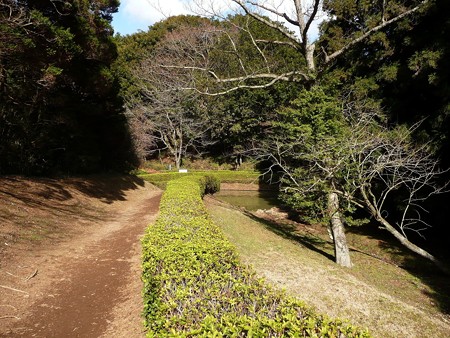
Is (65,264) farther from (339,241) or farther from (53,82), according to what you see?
(339,241)

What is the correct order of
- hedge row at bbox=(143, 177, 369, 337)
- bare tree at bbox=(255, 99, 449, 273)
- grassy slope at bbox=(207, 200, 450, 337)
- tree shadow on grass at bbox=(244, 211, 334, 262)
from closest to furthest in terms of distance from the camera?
1. hedge row at bbox=(143, 177, 369, 337)
2. grassy slope at bbox=(207, 200, 450, 337)
3. bare tree at bbox=(255, 99, 449, 273)
4. tree shadow on grass at bbox=(244, 211, 334, 262)

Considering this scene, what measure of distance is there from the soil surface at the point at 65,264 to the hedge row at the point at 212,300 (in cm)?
110

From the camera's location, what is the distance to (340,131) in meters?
8.70

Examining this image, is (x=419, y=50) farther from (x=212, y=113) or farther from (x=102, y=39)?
(x=212, y=113)

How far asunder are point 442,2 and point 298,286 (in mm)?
11598

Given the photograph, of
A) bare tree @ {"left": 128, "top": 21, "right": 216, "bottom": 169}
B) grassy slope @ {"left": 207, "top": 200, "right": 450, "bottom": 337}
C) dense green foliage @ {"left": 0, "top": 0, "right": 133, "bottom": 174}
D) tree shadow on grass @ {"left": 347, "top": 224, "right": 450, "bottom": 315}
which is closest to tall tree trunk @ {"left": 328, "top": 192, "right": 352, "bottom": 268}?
grassy slope @ {"left": 207, "top": 200, "right": 450, "bottom": 337}

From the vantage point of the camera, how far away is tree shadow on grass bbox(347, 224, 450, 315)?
7.94 meters

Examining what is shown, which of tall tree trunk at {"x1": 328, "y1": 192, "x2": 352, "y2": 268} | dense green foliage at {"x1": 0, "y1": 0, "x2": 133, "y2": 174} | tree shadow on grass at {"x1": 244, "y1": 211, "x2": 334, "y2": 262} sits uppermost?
dense green foliage at {"x1": 0, "y1": 0, "x2": 133, "y2": 174}

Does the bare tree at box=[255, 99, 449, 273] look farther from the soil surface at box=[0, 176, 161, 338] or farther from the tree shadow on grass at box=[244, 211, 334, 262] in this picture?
the soil surface at box=[0, 176, 161, 338]

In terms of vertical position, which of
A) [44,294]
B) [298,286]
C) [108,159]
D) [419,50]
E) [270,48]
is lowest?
[298,286]

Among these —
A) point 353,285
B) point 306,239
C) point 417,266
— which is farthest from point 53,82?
point 417,266

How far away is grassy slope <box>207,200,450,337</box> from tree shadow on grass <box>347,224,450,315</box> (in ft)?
0.65

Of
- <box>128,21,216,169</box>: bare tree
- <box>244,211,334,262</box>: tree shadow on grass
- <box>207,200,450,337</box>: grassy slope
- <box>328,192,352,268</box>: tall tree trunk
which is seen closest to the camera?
<box>207,200,450,337</box>: grassy slope

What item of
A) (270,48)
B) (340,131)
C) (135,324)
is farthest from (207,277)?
(270,48)
